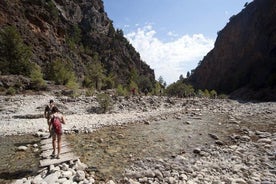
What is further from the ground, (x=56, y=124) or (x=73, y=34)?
(x=73, y=34)

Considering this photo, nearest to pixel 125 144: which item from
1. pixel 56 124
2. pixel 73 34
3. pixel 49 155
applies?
pixel 49 155

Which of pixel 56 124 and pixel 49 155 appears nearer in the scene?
pixel 56 124

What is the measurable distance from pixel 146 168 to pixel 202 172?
81.1 inches

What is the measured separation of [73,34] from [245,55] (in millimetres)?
56875

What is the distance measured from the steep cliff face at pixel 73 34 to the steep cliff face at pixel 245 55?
29.3 metres

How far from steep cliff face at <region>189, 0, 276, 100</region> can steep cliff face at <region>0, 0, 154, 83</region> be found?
29.3 m

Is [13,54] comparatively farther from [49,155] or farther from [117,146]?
[49,155]

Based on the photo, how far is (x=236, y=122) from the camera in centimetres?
1869

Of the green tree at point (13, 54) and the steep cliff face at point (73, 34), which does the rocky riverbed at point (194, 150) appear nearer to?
the green tree at point (13, 54)

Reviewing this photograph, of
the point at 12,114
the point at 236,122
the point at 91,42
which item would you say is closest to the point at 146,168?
the point at 236,122

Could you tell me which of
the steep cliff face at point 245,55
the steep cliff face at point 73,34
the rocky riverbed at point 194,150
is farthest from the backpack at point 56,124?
the steep cliff face at point 245,55

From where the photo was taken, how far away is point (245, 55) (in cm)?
8756

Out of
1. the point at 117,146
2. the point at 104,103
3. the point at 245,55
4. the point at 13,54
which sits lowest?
the point at 117,146

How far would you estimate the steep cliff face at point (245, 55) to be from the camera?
6669 cm
